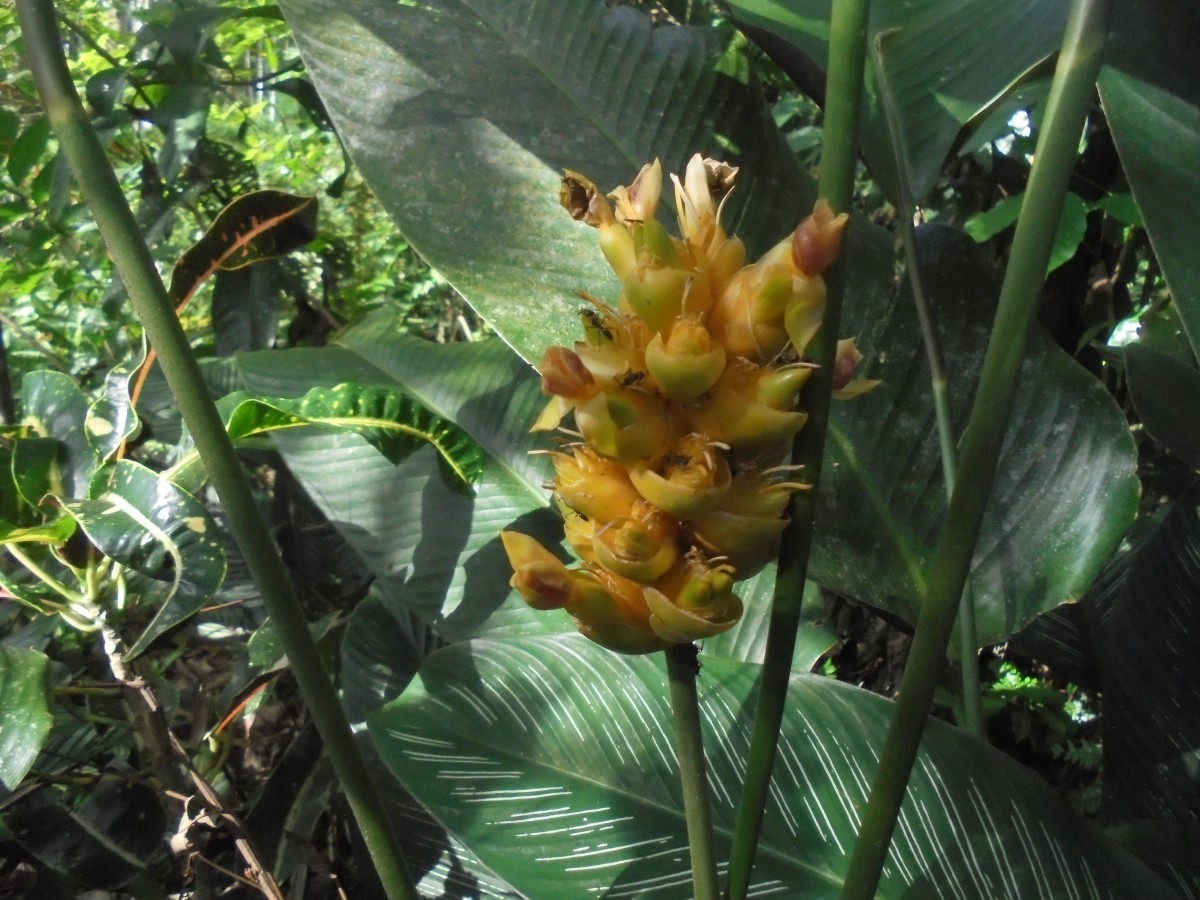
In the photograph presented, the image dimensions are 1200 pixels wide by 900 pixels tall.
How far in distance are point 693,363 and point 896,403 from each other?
0.47 m

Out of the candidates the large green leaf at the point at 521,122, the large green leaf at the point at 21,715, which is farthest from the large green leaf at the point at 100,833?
the large green leaf at the point at 521,122

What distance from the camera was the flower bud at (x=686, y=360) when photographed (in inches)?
13.0

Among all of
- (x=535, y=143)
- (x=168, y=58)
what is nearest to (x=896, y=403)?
(x=535, y=143)

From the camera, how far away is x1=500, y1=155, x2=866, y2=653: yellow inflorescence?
13.2 inches

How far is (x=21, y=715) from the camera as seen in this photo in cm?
62

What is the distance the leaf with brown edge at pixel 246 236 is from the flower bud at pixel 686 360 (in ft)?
2.00

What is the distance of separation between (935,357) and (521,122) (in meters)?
0.38

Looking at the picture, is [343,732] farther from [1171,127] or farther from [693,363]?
[1171,127]

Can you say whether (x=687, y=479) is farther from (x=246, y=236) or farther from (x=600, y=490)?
(x=246, y=236)

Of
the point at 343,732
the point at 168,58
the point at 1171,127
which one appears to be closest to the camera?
the point at 343,732

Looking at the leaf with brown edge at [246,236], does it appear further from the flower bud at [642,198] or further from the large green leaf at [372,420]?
the flower bud at [642,198]

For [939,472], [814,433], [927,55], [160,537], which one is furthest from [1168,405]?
[160,537]

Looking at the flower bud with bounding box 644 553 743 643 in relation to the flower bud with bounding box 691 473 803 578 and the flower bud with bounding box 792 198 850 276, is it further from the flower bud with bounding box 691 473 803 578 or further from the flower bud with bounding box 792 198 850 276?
the flower bud with bounding box 792 198 850 276

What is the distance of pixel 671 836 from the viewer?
0.60m
